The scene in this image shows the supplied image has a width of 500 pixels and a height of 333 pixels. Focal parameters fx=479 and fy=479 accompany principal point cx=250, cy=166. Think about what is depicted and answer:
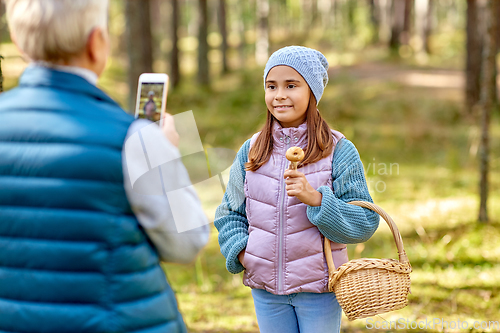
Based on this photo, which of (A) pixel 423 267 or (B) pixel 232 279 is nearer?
(A) pixel 423 267

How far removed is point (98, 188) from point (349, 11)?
2745 cm

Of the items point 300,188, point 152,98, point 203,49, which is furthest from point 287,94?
point 203,49

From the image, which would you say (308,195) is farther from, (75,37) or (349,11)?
(349,11)

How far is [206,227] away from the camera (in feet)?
4.84

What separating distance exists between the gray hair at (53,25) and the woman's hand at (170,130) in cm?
36

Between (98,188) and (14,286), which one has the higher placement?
(98,188)

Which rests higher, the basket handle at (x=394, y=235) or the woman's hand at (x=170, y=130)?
the woman's hand at (x=170, y=130)

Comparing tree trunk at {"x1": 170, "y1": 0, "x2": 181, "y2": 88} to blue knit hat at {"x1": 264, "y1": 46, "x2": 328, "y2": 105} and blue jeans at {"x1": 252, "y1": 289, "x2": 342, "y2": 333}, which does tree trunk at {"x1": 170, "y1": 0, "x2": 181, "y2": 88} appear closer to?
blue knit hat at {"x1": 264, "y1": 46, "x2": 328, "y2": 105}

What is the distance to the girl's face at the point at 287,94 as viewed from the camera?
2270 mm

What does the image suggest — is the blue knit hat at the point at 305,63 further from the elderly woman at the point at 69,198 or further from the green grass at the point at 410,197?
the elderly woman at the point at 69,198

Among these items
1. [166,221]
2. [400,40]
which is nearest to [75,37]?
[166,221]

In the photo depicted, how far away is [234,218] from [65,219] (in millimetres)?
1144

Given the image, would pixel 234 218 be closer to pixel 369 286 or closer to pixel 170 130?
pixel 369 286

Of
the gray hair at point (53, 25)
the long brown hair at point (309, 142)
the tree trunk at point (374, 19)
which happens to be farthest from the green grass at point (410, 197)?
the tree trunk at point (374, 19)
